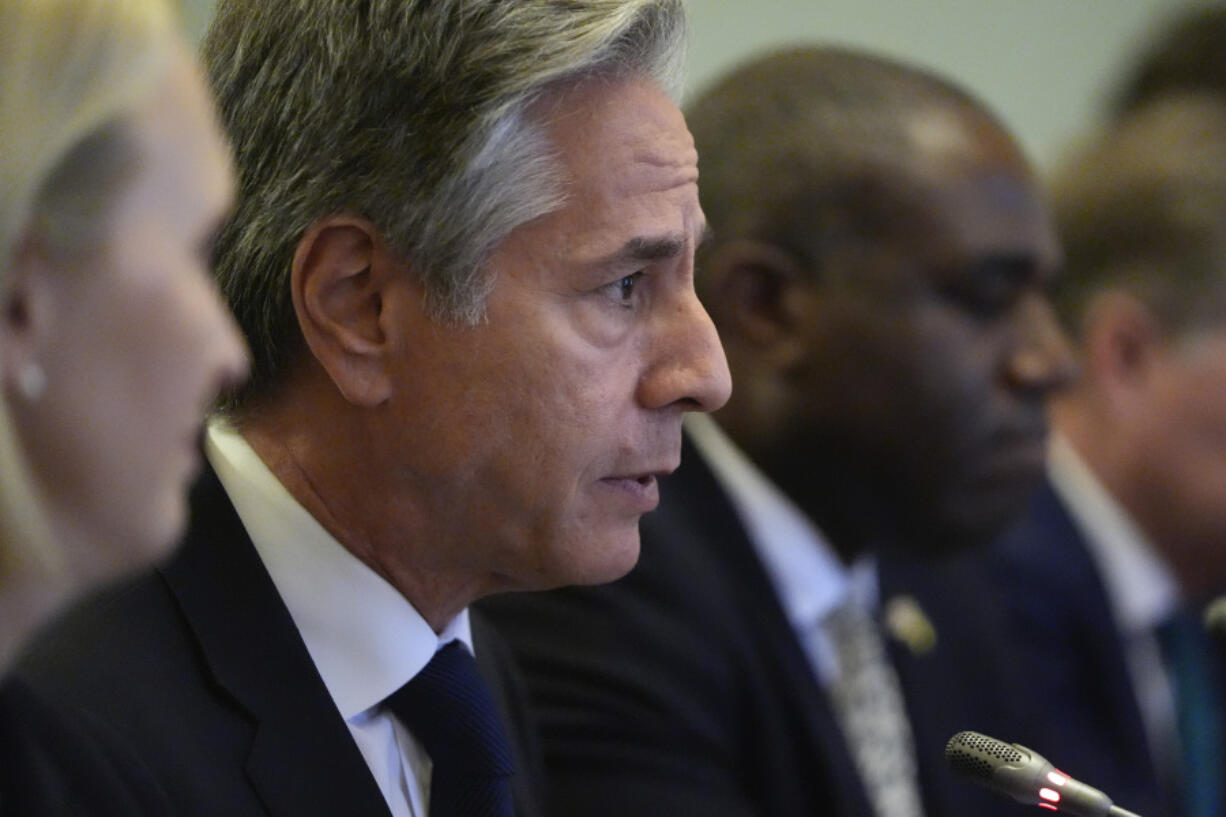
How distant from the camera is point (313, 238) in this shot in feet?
4.50

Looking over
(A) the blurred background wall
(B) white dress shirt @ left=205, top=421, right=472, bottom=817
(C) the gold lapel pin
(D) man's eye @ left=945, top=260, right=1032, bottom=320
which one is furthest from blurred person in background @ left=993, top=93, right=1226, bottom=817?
(B) white dress shirt @ left=205, top=421, right=472, bottom=817

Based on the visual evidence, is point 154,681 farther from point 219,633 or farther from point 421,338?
point 421,338

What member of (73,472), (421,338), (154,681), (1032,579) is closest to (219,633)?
(154,681)

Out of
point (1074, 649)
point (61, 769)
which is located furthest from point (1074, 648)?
point (61, 769)

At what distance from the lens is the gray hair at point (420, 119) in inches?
52.8

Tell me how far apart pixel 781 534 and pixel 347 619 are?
89 centimetres

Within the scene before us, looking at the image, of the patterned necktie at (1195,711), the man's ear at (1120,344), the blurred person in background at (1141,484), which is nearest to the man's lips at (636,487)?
the blurred person in background at (1141,484)

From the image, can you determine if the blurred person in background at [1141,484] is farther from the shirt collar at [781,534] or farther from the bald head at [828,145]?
the bald head at [828,145]

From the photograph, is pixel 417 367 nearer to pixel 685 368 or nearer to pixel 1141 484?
pixel 685 368

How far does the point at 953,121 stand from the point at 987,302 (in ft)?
0.76

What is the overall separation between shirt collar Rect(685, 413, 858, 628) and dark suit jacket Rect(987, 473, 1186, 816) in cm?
50

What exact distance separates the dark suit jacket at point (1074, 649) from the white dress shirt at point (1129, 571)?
8 centimetres

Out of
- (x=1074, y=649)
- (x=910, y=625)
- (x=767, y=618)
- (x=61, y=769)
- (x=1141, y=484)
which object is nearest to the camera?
(x=61, y=769)

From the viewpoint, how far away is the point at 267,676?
133 centimetres
